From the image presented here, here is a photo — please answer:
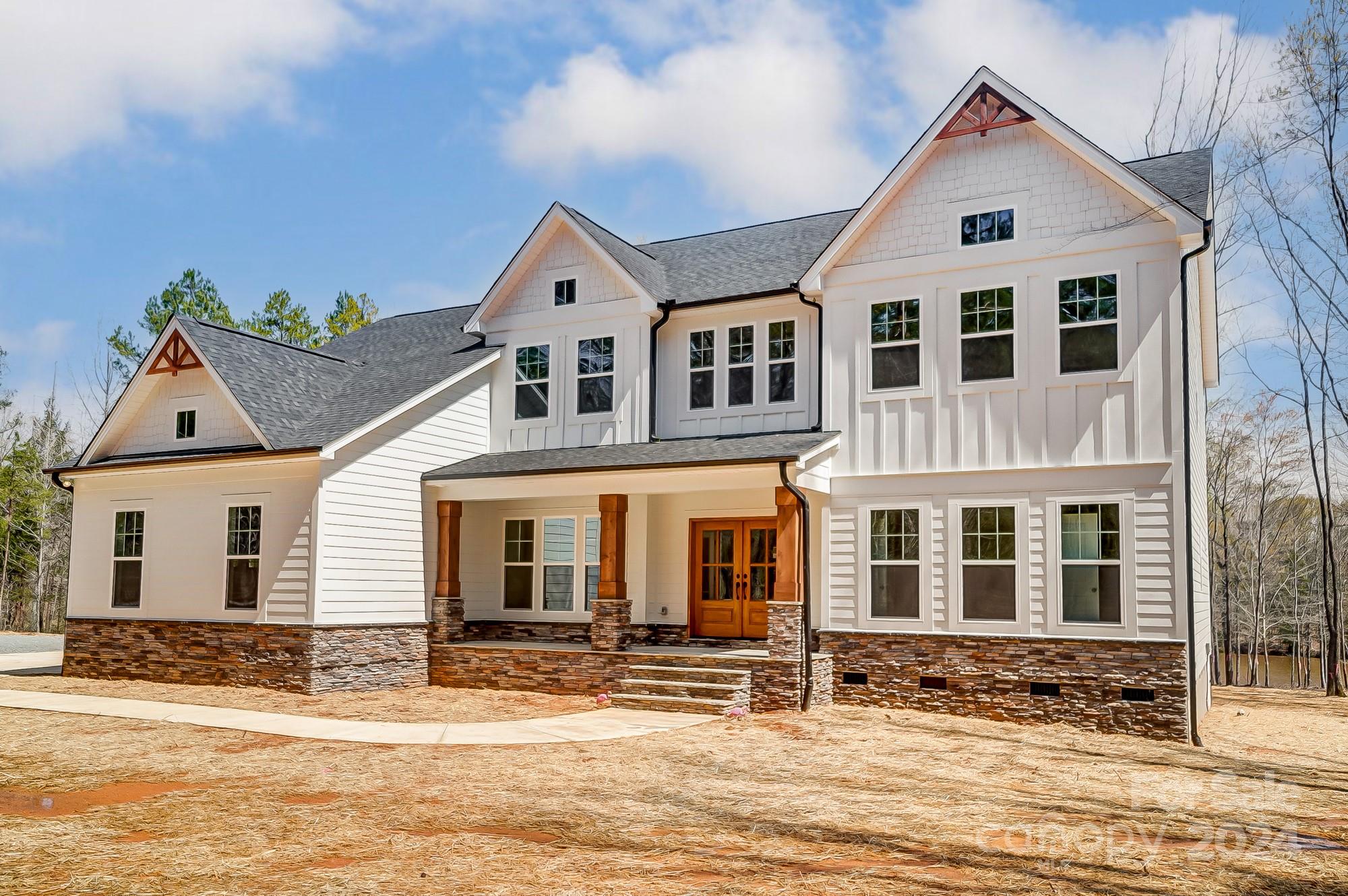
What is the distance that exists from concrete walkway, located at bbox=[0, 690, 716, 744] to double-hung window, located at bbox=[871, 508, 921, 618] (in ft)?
10.8

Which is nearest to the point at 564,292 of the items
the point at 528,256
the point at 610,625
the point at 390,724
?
the point at 528,256

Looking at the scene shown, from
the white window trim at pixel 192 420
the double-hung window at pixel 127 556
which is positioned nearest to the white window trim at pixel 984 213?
the white window trim at pixel 192 420

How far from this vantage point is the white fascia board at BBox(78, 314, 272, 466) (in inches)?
642

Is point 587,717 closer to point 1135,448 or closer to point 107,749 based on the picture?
point 107,749

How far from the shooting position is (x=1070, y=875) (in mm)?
6145

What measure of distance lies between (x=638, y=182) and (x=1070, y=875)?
2479 centimetres

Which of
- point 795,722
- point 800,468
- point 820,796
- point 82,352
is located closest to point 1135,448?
point 800,468

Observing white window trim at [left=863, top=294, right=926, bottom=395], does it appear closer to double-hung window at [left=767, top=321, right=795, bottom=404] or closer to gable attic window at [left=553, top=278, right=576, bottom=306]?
double-hung window at [left=767, top=321, right=795, bottom=404]

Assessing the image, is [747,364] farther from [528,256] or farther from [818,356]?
[528,256]

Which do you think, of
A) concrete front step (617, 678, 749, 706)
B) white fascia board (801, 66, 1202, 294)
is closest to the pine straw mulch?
concrete front step (617, 678, 749, 706)

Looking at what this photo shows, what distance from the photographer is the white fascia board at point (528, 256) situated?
1719 centimetres

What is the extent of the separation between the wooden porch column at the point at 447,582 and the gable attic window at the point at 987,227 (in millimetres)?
9446

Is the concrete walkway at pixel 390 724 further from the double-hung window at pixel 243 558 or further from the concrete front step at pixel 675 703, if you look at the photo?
the double-hung window at pixel 243 558

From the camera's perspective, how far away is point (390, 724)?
41.5 ft
